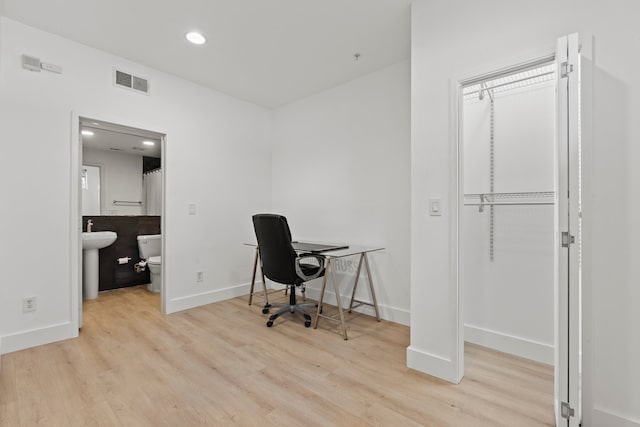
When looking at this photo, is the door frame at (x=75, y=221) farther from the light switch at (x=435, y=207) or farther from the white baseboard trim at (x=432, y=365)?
the light switch at (x=435, y=207)

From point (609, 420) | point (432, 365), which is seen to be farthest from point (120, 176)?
point (609, 420)

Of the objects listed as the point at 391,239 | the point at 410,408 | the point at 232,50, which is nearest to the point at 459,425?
the point at 410,408

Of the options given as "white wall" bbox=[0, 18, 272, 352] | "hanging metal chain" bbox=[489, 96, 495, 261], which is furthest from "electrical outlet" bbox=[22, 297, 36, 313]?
"hanging metal chain" bbox=[489, 96, 495, 261]

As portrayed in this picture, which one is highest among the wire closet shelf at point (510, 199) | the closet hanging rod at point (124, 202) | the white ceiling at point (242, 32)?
the white ceiling at point (242, 32)

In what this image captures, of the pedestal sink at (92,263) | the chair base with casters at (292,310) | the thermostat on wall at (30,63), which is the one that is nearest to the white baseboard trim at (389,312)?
the chair base with casters at (292,310)

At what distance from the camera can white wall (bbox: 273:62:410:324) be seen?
9.82 feet

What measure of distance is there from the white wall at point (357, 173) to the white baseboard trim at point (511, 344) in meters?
0.62

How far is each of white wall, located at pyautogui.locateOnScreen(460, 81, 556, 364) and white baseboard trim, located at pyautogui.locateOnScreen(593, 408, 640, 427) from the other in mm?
715

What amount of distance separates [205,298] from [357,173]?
7.68 feet

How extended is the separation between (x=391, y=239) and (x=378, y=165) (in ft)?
2.62

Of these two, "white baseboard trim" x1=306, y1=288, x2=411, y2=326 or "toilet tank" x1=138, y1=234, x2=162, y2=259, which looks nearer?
"white baseboard trim" x1=306, y1=288, x2=411, y2=326

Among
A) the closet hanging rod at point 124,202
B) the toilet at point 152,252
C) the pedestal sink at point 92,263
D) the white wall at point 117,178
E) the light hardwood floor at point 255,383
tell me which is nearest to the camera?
the light hardwood floor at point 255,383

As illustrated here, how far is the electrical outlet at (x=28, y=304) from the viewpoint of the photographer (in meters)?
2.40

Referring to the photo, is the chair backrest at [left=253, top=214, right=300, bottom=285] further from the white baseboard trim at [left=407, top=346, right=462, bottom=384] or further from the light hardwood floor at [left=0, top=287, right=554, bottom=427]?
the white baseboard trim at [left=407, top=346, right=462, bottom=384]
